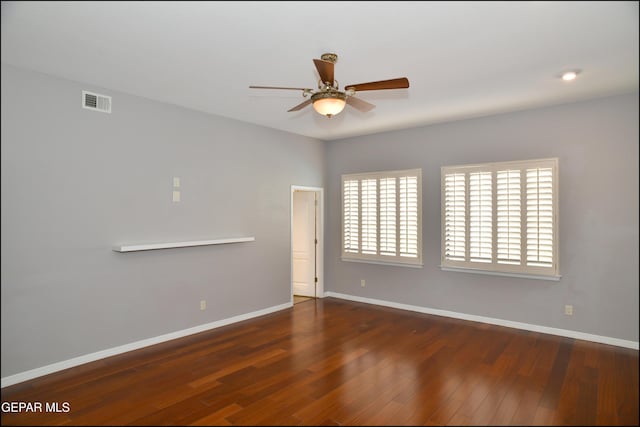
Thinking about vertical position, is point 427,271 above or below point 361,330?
above

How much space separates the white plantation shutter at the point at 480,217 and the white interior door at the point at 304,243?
105 inches

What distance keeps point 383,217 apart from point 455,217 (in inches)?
45.1

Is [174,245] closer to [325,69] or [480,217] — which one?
[325,69]

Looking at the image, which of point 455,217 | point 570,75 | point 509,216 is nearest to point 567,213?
point 509,216

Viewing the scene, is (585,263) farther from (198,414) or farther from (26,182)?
(26,182)

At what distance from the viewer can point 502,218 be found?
493 centimetres

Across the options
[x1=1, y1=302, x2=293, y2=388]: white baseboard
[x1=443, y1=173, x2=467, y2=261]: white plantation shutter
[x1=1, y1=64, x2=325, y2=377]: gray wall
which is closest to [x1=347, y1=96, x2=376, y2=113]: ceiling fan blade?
[x1=1, y1=64, x2=325, y2=377]: gray wall

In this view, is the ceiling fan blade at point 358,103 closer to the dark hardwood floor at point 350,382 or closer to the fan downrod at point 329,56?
→ the fan downrod at point 329,56

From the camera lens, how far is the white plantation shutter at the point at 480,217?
16.6 ft

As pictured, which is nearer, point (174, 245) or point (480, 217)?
point (174, 245)

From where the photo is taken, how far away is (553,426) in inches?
106

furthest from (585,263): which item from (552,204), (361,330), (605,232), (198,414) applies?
(198,414)

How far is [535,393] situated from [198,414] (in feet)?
8.91
